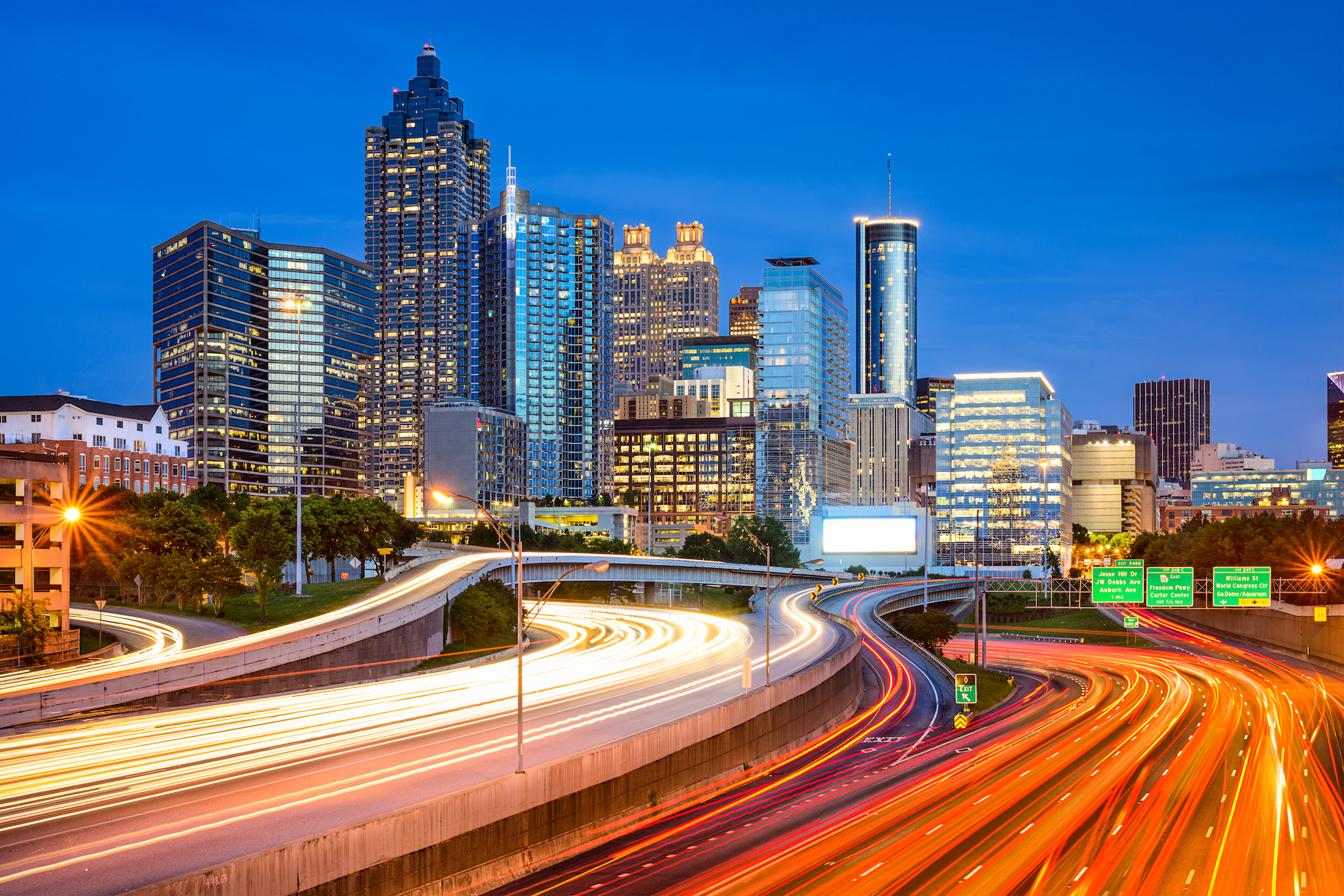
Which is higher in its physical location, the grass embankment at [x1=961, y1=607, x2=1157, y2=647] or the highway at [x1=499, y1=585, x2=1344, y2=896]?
the highway at [x1=499, y1=585, x2=1344, y2=896]

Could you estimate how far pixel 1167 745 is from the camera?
57.1 metres

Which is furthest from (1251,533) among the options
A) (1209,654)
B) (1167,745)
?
(1167,745)

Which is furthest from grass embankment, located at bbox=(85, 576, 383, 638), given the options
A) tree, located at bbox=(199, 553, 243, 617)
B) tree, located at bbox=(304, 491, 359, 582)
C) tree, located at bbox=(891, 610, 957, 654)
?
tree, located at bbox=(891, 610, 957, 654)

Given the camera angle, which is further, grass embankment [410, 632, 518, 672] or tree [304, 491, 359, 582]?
tree [304, 491, 359, 582]

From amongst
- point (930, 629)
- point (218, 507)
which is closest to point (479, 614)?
point (218, 507)

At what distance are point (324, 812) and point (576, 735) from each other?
46.3 feet

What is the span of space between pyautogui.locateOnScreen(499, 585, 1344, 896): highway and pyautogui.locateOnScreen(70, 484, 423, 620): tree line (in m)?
42.4

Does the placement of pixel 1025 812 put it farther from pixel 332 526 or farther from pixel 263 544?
pixel 332 526

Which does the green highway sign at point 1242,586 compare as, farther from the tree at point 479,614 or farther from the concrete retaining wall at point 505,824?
the tree at point 479,614

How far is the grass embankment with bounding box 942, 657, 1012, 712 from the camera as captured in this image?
76375mm

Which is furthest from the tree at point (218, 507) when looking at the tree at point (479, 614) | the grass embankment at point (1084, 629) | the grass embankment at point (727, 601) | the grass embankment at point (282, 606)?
the grass embankment at point (1084, 629)

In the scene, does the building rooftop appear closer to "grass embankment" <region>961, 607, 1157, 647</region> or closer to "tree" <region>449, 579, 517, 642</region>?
"tree" <region>449, 579, 517, 642</region>

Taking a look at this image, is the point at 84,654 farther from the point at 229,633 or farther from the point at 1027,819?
the point at 1027,819

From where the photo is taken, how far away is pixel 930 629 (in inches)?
4237
